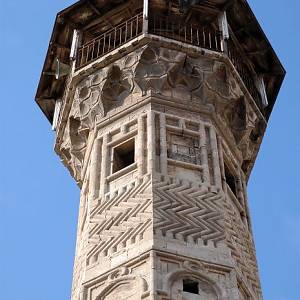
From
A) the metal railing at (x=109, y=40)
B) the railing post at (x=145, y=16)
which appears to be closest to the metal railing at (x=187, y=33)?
the railing post at (x=145, y=16)

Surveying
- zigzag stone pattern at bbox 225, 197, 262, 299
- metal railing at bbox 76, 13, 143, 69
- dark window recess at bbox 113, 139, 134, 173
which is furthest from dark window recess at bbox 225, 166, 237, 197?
metal railing at bbox 76, 13, 143, 69

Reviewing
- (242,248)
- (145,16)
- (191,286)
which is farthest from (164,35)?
(191,286)

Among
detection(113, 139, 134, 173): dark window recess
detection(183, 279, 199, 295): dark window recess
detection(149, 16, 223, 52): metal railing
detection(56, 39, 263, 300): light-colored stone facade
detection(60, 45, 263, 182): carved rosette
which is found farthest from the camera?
detection(149, 16, 223, 52): metal railing

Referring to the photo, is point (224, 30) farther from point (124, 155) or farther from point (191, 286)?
point (191, 286)

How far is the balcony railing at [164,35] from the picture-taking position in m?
16.9

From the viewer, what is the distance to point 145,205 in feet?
42.5

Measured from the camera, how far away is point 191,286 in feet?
39.3

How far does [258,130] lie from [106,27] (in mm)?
3700

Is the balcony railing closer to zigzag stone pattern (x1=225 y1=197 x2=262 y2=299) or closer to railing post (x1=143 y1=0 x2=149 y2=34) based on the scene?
railing post (x1=143 y1=0 x2=149 y2=34)

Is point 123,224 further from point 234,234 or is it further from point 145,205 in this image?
point 234,234

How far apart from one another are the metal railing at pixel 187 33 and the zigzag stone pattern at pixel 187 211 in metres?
4.02

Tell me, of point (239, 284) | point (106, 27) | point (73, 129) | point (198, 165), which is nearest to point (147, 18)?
point (106, 27)

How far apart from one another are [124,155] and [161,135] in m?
0.90

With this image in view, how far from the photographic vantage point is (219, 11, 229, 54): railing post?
1686cm
